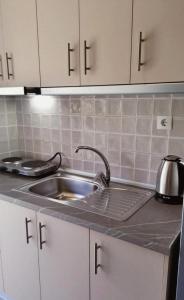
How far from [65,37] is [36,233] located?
111cm

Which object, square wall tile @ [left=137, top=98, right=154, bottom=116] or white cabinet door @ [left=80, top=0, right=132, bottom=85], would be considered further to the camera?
square wall tile @ [left=137, top=98, right=154, bottom=116]

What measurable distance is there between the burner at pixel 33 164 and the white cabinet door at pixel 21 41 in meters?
0.59

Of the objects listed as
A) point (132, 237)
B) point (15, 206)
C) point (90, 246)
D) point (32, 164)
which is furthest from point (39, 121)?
point (132, 237)

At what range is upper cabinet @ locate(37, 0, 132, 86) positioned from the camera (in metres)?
1.19

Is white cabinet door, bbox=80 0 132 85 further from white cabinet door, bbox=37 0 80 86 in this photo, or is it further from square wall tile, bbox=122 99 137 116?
square wall tile, bbox=122 99 137 116

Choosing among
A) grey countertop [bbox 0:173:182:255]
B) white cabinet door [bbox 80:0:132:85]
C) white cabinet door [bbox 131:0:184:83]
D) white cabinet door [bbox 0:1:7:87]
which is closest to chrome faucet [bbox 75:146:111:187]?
grey countertop [bbox 0:173:182:255]

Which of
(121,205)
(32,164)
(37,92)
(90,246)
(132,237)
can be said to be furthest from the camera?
(32,164)

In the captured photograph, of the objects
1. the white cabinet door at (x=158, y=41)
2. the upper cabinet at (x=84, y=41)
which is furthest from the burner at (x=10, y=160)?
the white cabinet door at (x=158, y=41)

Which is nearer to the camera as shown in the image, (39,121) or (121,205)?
(121,205)

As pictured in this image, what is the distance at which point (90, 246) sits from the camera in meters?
1.17

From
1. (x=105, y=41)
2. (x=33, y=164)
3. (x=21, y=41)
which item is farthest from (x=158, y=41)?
(x=33, y=164)

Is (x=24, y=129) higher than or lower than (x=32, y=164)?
higher

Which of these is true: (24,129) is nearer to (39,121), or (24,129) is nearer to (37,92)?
(39,121)

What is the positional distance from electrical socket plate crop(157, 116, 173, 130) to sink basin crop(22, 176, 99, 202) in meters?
0.59
